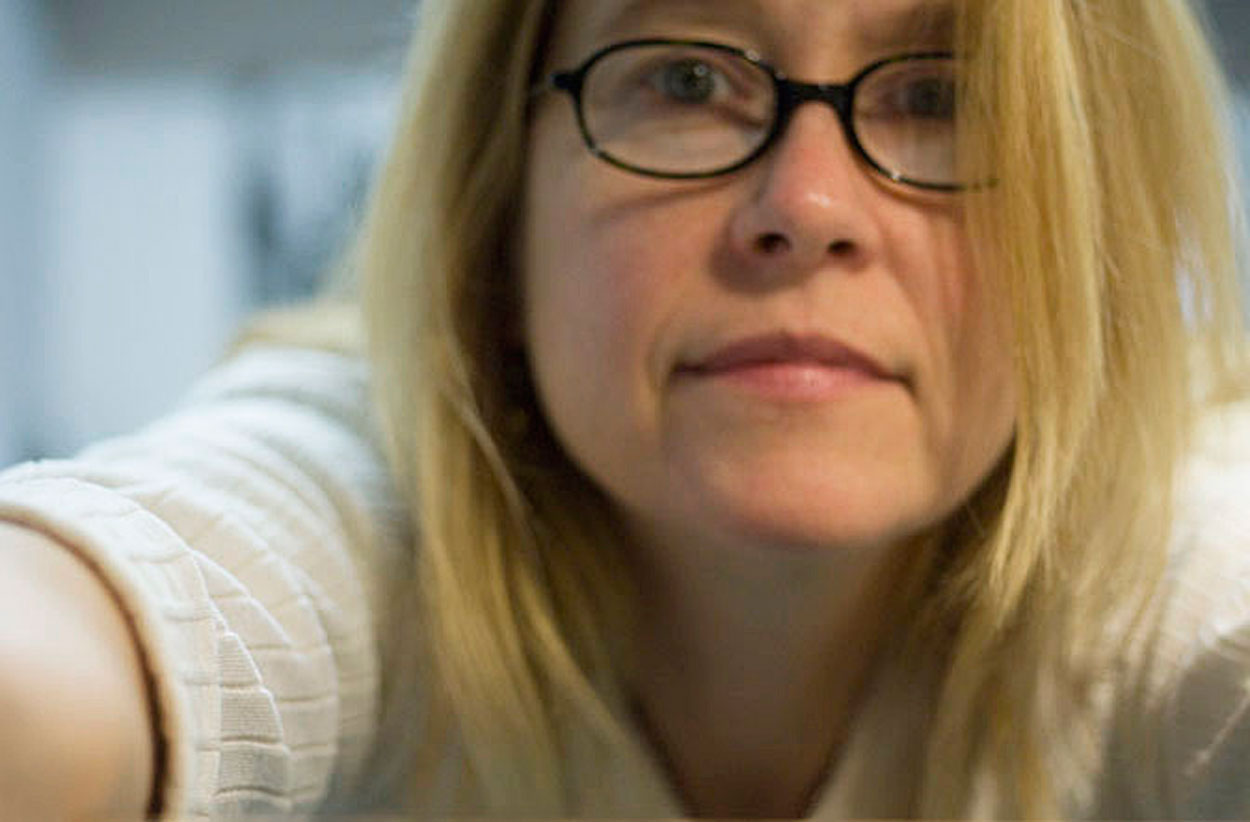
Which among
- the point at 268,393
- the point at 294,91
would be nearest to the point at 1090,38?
the point at 268,393

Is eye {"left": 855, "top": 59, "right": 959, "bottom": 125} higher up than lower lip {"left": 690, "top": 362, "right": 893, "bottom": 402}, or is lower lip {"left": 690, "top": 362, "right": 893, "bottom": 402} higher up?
eye {"left": 855, "top": 59, "right": 959, "bottom": 125}

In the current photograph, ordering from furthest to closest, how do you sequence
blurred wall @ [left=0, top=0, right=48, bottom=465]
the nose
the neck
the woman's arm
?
blurred wall @ [left=0, top=0, right=48, bottom=465] < the neck < the nose < the woman's arm

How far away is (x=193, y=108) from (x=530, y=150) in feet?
5.57

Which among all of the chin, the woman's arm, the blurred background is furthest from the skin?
the blurred background

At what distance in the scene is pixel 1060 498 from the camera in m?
0.70

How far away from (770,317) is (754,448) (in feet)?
0.19

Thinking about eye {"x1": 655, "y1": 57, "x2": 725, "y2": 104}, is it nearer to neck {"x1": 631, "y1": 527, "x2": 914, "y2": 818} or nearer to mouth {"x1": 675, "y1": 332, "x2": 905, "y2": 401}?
mouth {"x1": 675, "y1": 332, "x2": 905, "y2": 401}

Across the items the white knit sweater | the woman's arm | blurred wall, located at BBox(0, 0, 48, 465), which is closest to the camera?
the woman's arm

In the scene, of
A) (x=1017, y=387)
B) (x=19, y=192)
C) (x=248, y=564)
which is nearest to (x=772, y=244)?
(x=1017, y=387)

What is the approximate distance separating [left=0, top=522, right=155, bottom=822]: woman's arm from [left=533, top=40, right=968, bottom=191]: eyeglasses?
1.06ft

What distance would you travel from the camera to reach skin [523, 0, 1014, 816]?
64 cm

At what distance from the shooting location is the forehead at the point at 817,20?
64cm

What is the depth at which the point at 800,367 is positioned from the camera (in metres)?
0.64

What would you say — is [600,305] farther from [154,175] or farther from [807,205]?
[154,175]
